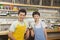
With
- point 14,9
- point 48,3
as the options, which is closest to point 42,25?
point 14,9

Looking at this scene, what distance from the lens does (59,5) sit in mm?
3607

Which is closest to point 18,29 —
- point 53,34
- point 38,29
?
point 38,29

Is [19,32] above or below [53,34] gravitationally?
above

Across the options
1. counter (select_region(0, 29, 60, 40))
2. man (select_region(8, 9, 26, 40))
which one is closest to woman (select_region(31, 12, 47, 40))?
man (select_region(8, 9, 26, 40))

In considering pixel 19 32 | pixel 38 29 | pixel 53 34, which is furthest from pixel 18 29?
pixel 53 34

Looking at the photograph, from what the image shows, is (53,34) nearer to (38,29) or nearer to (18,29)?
(38,29)

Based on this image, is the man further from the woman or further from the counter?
the counter

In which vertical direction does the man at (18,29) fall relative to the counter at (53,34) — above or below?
above

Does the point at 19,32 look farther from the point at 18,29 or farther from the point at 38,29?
the point at 38,29

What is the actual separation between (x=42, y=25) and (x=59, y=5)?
1.16 meters

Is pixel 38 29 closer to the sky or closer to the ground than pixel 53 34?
closer to the sky

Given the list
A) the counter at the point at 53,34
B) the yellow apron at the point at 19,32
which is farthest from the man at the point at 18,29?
the counter at the point at 53,34

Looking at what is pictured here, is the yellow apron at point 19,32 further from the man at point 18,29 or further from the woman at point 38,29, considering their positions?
the woman at point 38,29

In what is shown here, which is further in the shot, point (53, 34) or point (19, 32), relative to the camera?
point (53, 34)
